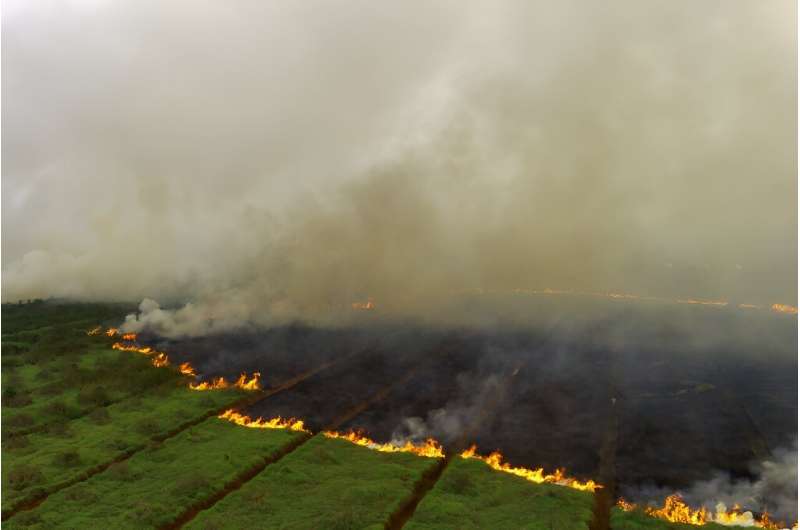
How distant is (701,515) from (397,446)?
3042 cm

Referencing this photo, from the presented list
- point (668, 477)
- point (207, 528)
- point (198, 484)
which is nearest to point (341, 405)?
point (198, 484)

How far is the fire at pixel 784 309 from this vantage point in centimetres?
17525

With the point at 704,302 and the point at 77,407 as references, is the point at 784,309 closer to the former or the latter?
the point at 704,302

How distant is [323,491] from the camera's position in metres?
50.9

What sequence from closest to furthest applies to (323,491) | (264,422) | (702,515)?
(702,515) < (323,491) < (264,422)

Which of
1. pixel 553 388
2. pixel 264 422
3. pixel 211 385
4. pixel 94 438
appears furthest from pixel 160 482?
pixel 553 388

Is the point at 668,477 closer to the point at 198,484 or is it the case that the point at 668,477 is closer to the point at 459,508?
the point at 459,508

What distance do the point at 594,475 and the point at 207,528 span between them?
37266 mm

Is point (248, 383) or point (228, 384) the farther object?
point (228, 384)

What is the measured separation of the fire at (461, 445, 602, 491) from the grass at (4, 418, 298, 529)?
74.6ft

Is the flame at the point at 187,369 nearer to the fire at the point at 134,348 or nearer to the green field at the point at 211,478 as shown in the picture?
the green field at the point at 211,478

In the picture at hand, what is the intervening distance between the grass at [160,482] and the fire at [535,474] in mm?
22748

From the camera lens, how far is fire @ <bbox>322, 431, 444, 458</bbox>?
59969mm

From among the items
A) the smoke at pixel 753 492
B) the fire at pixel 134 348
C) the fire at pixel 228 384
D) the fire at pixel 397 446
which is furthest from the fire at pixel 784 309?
the fire at pixel 134 348
